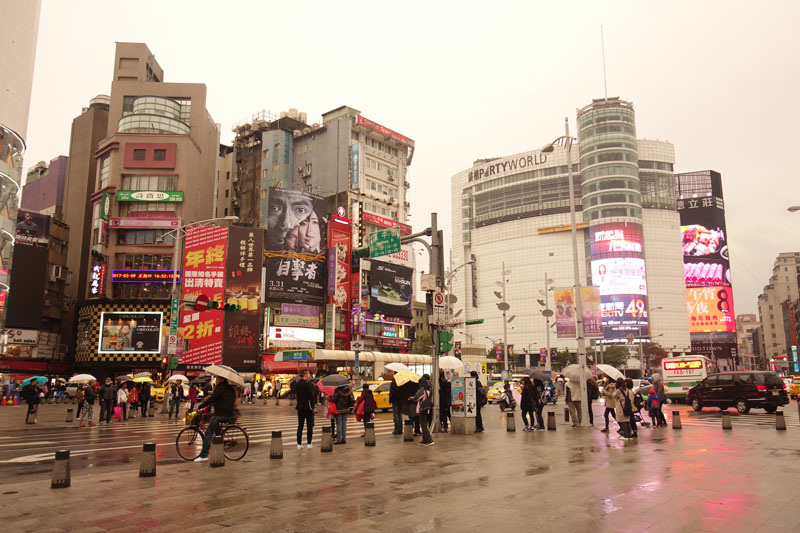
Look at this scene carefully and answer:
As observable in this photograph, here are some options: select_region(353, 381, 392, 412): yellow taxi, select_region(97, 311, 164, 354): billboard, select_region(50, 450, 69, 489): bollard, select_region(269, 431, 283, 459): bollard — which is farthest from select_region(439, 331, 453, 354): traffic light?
select_region(97, 311, 164, 354): billboard

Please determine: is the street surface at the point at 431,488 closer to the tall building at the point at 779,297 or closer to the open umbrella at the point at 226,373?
the open umbrella at the point at 226,373

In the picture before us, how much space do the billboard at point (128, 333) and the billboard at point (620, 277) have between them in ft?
283

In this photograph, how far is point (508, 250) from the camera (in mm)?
137625

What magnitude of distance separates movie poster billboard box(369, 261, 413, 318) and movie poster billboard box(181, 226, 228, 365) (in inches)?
771

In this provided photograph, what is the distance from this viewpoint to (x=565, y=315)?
2431 inches

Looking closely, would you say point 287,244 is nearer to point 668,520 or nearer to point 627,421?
point 627,421

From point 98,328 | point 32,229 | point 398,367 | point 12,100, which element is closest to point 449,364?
point 398,367

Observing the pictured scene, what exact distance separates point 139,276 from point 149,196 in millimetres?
9158

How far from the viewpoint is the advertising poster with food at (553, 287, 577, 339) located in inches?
2306

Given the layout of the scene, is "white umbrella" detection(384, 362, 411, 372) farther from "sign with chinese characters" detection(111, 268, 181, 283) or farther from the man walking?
"sign with chinese characters" detection(111, 268, 181, 283)

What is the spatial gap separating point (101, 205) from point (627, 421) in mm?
59442

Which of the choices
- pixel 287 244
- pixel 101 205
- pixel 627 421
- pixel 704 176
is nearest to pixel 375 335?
pixel 287 244

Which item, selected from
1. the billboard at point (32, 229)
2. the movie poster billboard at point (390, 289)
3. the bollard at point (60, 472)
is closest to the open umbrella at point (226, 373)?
the bollard at point (60, 472)

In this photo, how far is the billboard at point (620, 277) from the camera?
114 metres
